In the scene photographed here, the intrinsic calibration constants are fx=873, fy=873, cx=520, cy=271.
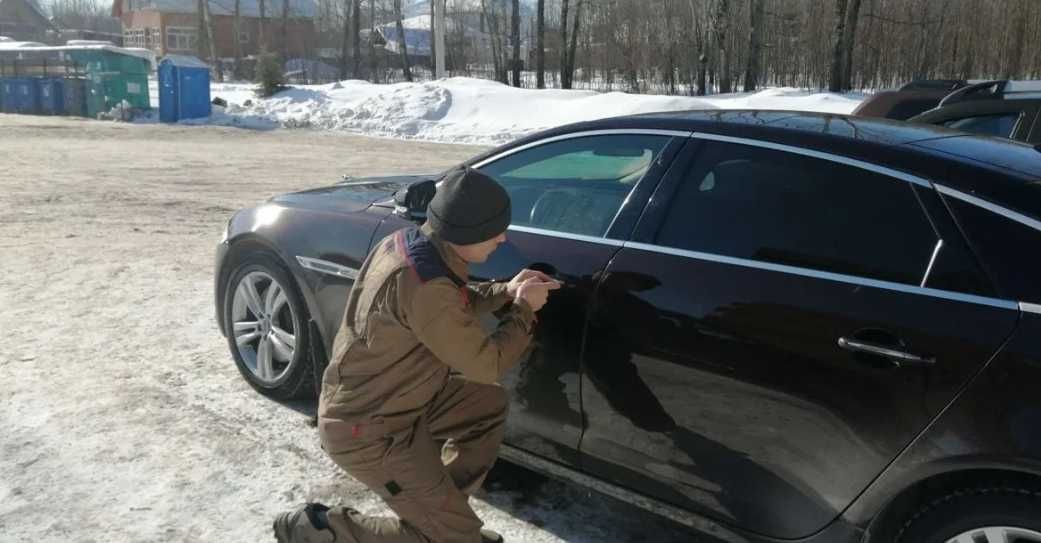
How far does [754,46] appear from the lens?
3000 cm

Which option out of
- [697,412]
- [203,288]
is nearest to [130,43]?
[203,288]

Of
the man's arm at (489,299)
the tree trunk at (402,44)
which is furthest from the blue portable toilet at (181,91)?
the man's arm at (489,299)

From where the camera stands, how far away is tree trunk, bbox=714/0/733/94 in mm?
31261

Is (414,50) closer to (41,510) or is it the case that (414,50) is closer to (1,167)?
(1,167)

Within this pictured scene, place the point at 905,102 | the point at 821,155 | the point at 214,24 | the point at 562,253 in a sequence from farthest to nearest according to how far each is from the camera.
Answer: the point at 214,24
the point at 905,102
the point at 562,253
the point at 821,155

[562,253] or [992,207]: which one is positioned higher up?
[992,207]

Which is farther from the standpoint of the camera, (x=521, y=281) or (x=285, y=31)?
(x=285, y=31)

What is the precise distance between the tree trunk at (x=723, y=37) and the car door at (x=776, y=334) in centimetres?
2973

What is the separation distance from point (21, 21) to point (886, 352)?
4018 inches

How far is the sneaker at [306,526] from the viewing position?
9.43ft

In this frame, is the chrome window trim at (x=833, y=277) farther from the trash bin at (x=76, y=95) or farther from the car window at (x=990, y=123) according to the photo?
the trash bin at (x=76, y=95)

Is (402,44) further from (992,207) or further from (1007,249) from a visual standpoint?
(1007,249)

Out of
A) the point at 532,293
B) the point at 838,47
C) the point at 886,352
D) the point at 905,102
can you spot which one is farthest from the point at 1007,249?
the point at 838,47

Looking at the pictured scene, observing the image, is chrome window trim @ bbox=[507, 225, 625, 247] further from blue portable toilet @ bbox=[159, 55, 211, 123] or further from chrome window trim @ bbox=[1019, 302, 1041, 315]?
blue portable toilet @ bbox=[159, 55, 211, 123]
